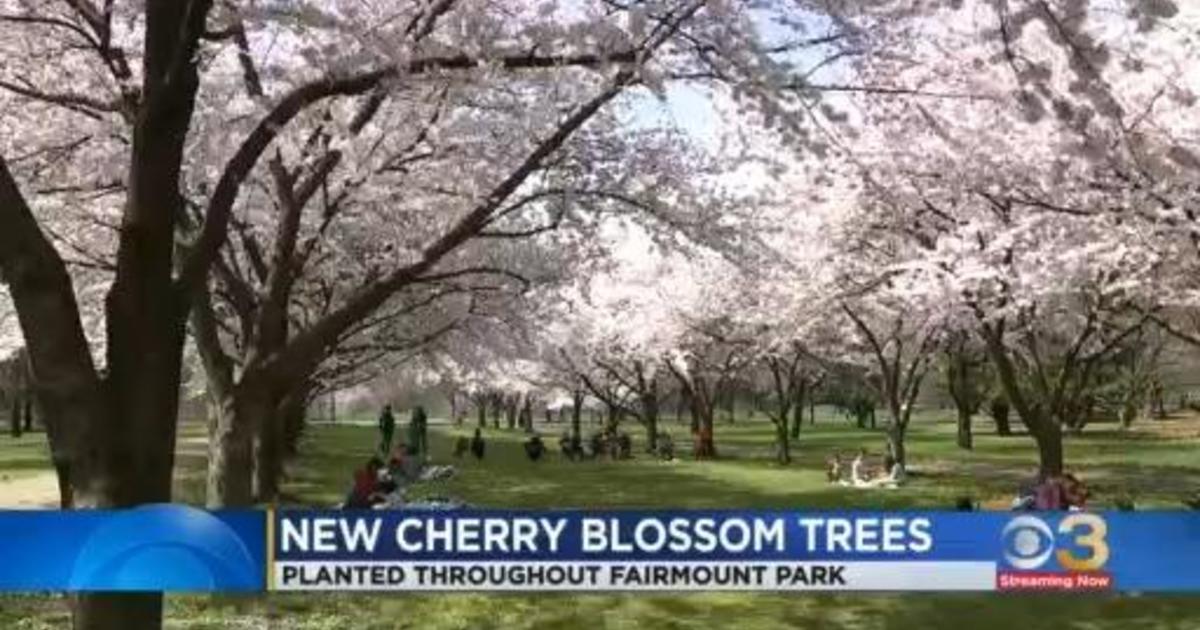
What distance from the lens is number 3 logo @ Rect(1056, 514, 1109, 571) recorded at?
8031mm

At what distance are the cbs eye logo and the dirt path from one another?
1780cm

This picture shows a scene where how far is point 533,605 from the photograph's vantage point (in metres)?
12.5

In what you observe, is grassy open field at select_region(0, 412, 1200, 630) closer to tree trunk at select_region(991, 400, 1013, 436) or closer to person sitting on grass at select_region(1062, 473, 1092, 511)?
person sitting on grass at select_region(1062, 473, 1092, 511)

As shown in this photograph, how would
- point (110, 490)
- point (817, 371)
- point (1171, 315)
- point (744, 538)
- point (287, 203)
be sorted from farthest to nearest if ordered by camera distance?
point (817, 371), point (1171, 315), point (287, 203), point (744, 538), point (110, 490)

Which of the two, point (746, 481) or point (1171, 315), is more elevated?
point (1171, 315)

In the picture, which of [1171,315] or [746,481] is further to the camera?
[1171,315]

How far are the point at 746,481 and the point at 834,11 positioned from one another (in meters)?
22.7

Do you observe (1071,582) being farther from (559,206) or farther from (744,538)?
(559,206)

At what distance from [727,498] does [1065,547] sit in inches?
659

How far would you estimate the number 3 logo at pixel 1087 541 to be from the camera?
803 cm

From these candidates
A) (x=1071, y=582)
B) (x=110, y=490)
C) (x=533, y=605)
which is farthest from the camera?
(x=533, y=605)

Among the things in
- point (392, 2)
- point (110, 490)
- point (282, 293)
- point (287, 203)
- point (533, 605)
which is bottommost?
point (533, 605)

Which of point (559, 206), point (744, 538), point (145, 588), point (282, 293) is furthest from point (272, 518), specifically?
point (559, 206)

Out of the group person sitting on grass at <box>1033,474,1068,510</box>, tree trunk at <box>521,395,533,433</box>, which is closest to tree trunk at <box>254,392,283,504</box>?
person sitting on grass at <box>1033,474,1068,510</box>
